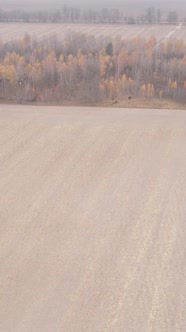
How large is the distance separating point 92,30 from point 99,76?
1412 inches

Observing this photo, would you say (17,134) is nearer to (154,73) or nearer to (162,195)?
(162,195)

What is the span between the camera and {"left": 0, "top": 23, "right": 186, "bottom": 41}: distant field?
210ft

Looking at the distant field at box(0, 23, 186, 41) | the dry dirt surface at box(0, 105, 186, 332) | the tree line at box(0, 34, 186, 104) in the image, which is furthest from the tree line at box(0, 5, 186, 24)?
the dry dirt surface at box(0, 105, 186, 332)

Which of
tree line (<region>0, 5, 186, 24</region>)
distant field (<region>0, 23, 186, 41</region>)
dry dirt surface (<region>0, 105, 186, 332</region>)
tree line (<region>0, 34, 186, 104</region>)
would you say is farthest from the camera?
tree line (<region>0, 5, 186, 24</region>)

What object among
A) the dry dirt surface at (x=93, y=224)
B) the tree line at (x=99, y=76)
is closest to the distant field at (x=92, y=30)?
the tree line at (x=99, y=76)

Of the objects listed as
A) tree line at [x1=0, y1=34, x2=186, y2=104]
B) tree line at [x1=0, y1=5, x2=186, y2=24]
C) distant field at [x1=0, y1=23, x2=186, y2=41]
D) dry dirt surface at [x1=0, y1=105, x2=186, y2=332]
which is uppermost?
tree line at [x1=0, y1=5, x2=186, y2=24]

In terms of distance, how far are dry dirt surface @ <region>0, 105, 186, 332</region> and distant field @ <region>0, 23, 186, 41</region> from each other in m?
39.4

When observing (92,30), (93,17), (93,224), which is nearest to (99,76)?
(93,224)

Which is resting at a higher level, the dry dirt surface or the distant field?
the distant field

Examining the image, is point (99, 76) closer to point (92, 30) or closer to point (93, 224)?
point (93, 224)

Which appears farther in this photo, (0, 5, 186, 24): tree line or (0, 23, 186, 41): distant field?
(0, 5, 186, 24): tree line

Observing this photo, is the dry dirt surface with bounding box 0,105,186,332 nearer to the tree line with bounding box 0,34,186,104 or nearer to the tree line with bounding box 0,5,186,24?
the tree line with bounding box 0,34,186,104

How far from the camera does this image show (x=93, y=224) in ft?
57.3

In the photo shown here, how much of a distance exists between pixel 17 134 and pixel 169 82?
14.5 meters
